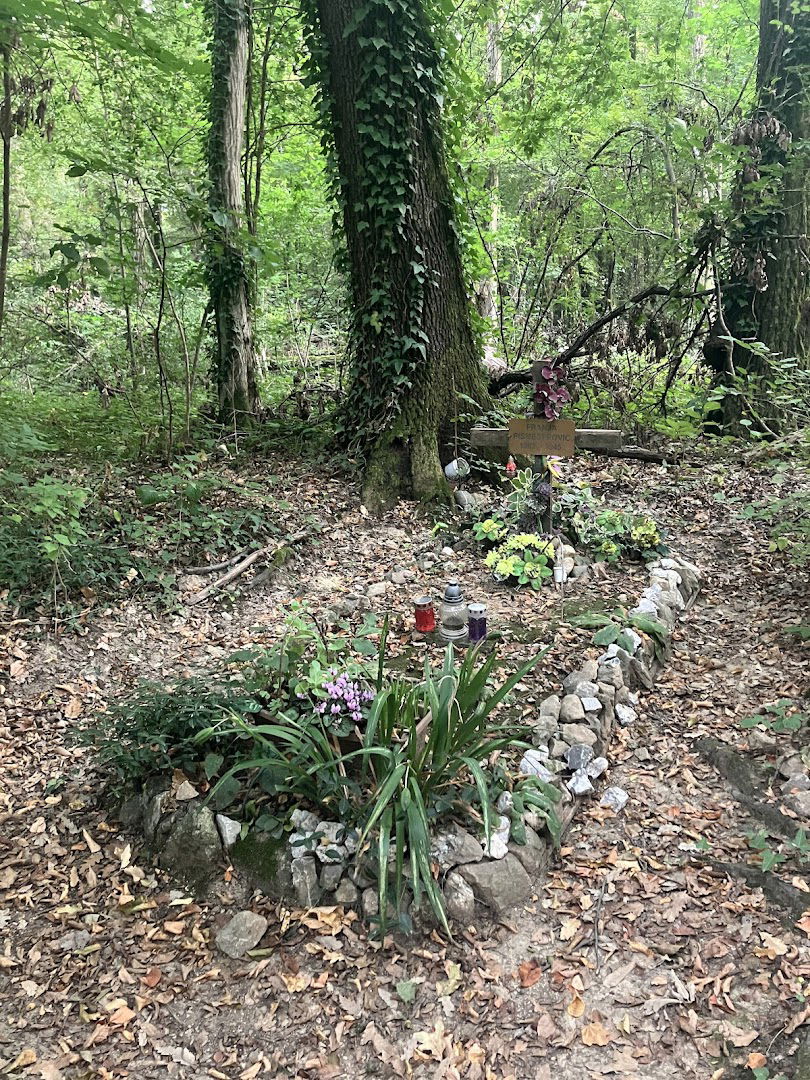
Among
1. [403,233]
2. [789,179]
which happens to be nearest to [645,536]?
[403,233]

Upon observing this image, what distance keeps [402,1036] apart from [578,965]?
2.00 feet

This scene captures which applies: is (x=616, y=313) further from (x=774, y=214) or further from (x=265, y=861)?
(x=265, y=861)

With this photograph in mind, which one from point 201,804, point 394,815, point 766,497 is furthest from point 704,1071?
point 766,497

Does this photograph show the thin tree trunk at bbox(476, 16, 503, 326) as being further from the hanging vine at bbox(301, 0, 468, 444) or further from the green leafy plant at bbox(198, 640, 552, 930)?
the green leafy plant at bbox(198, 640, 552, 930)

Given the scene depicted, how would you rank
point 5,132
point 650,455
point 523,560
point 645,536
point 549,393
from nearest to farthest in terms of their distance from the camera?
point 5,132
point 549,393
point 523,560
point 645,536
point 650,455

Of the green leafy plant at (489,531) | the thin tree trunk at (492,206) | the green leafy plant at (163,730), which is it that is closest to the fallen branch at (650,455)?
the green leafy plant at (489,531)

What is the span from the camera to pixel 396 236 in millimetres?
5457

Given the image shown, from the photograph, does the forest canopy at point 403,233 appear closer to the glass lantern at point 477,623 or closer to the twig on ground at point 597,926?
the glass lantern at point 477,623

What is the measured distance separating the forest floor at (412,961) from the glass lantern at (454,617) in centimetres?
53

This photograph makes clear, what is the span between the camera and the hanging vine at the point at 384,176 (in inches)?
205

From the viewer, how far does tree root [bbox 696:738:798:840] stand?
273cm

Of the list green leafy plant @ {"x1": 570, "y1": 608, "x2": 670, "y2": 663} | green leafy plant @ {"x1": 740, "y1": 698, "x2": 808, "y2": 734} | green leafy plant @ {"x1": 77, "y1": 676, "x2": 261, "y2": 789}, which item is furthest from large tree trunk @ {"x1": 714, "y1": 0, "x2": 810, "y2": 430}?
green leafy plant @ {"x1": 77, "y1": 676, "x2": 261, "y2": 789}

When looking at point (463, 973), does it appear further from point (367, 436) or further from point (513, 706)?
→ point (367, 436)

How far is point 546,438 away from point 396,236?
7.52 ft
